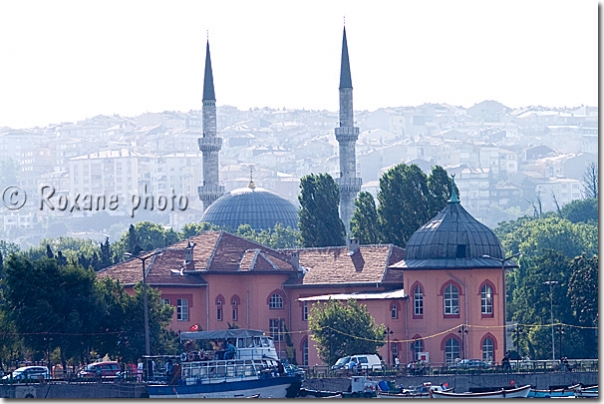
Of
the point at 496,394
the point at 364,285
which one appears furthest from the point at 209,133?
the point at 496,394

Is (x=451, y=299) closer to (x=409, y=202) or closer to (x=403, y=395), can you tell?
(x=409, y=202)

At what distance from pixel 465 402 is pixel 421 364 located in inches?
852

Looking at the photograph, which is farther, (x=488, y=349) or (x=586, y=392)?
(x=488, y=349)

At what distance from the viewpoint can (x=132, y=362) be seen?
83625mm

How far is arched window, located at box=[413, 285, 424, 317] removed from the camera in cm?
9088

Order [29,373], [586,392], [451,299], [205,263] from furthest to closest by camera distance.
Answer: [205,263]
[451,299]
[29,373]
[586,392]

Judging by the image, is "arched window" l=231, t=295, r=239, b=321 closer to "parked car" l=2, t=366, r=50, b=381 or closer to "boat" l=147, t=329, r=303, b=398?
"parked car" l=2, t=366, r=50, b=381

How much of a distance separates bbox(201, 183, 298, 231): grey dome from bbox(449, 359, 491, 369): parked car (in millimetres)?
101694

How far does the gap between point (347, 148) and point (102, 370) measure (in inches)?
2813

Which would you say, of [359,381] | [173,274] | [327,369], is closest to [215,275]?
[173,274]

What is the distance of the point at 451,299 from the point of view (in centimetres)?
9044

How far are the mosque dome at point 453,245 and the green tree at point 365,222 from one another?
15931 mm

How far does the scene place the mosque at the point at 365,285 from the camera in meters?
90.2

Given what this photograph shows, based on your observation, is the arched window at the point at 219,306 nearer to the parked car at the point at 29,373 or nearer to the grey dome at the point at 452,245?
the grey dome at the point at 452,245
